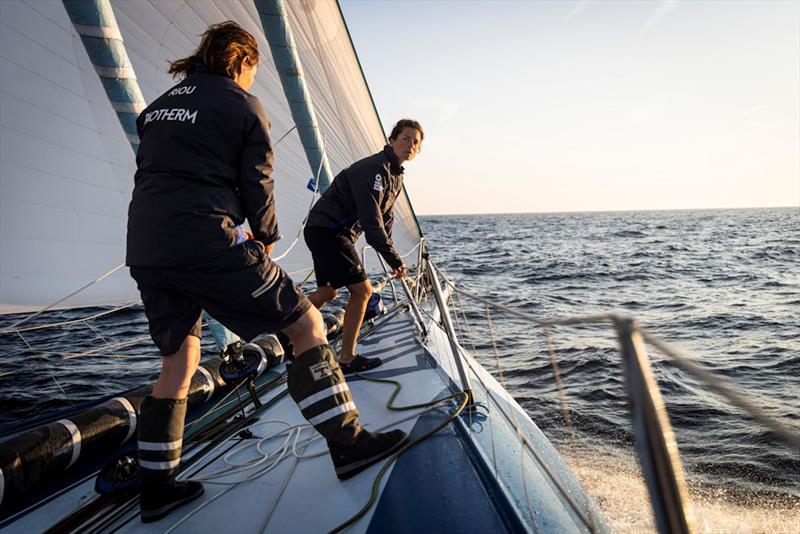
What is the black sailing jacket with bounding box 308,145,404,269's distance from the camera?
103 inches

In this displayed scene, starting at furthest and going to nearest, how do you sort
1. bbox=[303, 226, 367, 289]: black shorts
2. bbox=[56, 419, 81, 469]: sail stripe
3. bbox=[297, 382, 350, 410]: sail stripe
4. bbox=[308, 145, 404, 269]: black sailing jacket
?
bbox=[303, 226, 367, 289]: black shorts → bbox=[308, 145, 404, 269]: black sailing jacket → bbox=[56, 419, 81, 469]: sail stripe → bbox=[297, 382, 350, 410]: sail stripe

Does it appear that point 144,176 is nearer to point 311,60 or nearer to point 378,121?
point 311,60

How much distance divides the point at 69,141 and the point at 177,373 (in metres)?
2.85

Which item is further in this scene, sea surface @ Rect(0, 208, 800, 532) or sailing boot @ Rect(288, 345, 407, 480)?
sea surface @ Rect(0, 208, 800, 532)

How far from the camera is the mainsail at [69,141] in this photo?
326cm

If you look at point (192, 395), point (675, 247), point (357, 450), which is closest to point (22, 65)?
point (192, 395)

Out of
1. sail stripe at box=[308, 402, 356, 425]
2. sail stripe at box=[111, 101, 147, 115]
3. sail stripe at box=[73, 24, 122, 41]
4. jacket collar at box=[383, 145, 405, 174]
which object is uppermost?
sail stripe at box=[73, 24, 122, 41]

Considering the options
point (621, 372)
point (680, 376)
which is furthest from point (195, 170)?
point (680, 376)

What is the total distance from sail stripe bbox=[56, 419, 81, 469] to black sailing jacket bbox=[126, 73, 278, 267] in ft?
3.46

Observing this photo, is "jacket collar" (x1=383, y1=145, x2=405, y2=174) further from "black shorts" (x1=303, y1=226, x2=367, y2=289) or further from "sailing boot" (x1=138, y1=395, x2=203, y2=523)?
"sailing boot" (x1=138, y1=395, x2=203, y2=523)

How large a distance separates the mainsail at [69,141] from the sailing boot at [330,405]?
9.47 ft

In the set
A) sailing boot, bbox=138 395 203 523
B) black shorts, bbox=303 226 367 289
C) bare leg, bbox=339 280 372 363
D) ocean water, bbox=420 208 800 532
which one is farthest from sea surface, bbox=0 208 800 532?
sailing boot, bbox=138 395 203 523

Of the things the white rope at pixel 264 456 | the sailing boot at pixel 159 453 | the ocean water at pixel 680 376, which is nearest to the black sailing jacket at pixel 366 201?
the ocean water at pixel 680 376

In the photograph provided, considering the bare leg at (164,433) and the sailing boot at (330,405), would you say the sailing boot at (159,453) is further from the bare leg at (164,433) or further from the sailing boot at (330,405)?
the sailing boot at (330,405)
